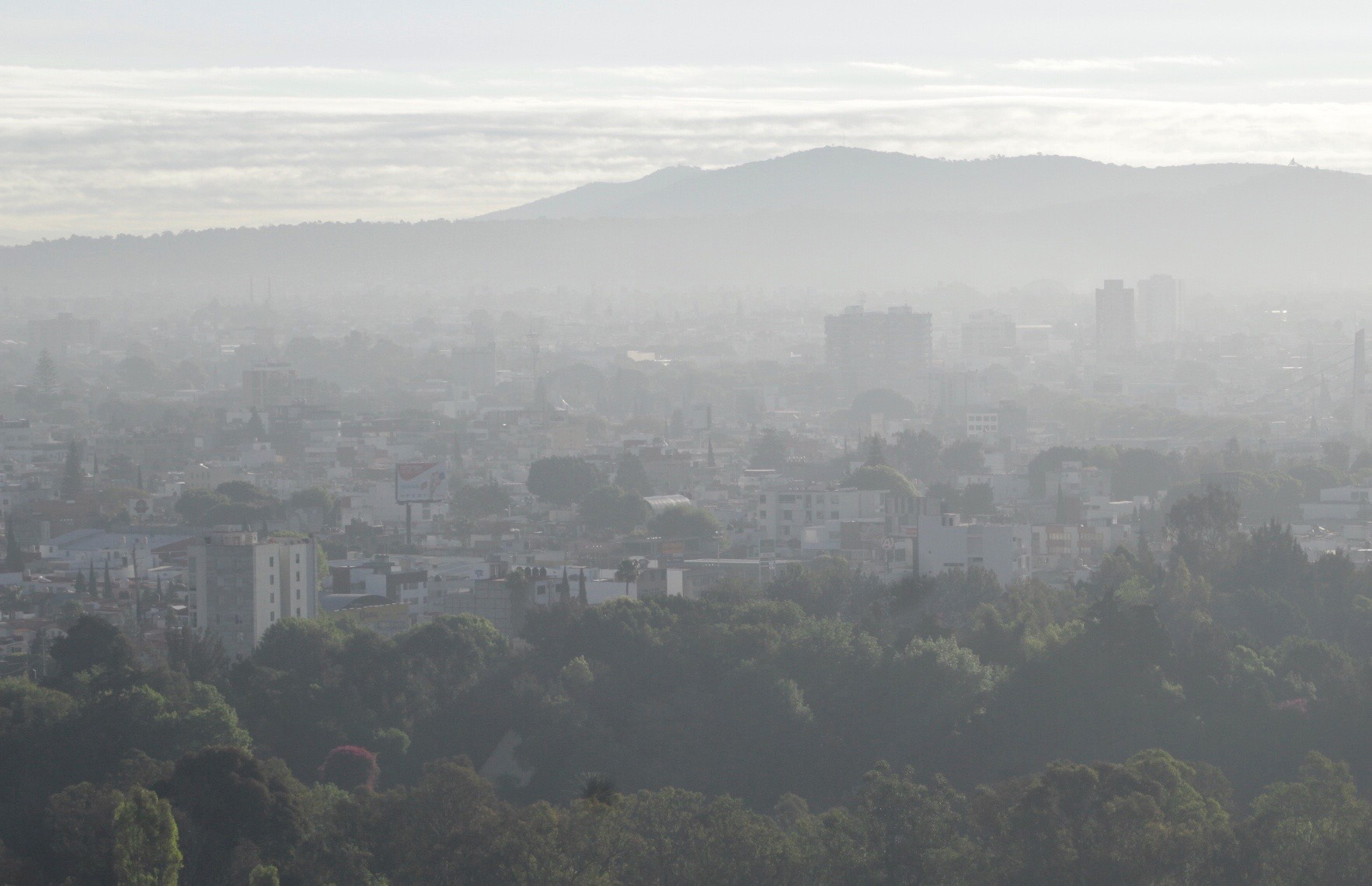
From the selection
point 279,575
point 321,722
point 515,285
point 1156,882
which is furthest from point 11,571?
point 515,285

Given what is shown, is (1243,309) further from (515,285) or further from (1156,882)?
(1156,882)

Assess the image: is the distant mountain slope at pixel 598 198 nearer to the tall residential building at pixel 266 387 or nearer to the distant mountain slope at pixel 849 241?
the distant mountain slope at pixel 849 241

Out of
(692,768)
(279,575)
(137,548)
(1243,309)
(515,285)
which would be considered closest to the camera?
(692,768)

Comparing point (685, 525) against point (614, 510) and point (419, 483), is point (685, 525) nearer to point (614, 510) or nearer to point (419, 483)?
point (614, 510)

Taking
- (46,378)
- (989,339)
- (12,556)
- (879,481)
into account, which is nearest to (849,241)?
(989,339)

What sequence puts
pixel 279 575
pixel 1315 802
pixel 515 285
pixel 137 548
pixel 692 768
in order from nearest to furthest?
pixel 1315 802 → pixel 692 768 → pixel 279 575 → pixel 137 548 → pixel 515 285

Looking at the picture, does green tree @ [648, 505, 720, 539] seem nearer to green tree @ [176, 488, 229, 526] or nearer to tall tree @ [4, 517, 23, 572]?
green tree @ [176, 488, 229, 526]

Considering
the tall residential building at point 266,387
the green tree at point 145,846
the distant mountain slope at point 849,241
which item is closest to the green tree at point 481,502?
the green tree at point 145,846
